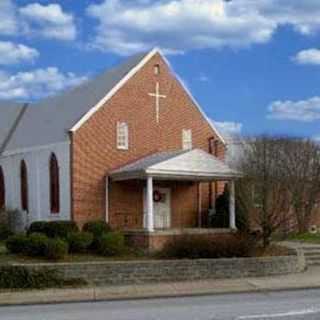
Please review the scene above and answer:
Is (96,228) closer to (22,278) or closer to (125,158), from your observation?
(125,158)

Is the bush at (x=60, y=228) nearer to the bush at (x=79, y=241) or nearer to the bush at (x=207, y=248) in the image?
the bush at (x=79, y=241)

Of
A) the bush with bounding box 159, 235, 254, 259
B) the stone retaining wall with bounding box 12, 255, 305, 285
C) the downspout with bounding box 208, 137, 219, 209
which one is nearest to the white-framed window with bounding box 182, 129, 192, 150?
the downspout with bounding box 208, 137, 219, 209

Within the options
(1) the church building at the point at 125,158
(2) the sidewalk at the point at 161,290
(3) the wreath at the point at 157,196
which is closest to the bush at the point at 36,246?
(2) the sidewalk at the point at 161,290

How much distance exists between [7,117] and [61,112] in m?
5.98

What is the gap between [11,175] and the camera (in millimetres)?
34875

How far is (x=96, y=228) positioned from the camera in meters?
26.9

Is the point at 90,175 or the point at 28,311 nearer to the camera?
the point at 28,311

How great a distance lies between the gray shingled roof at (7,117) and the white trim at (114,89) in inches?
292

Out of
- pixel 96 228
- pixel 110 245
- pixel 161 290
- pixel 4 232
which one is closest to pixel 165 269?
pixel 161 290

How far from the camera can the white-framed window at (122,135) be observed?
31.2 metres

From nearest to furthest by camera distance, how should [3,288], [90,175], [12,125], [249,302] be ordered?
[249,302]
[3,288]
[90,175]
[12,125]

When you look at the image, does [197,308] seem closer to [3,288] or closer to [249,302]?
[249,302]

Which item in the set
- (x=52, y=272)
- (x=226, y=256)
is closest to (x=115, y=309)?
(x=52, y=272)

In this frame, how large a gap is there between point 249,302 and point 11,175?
20722 mm
